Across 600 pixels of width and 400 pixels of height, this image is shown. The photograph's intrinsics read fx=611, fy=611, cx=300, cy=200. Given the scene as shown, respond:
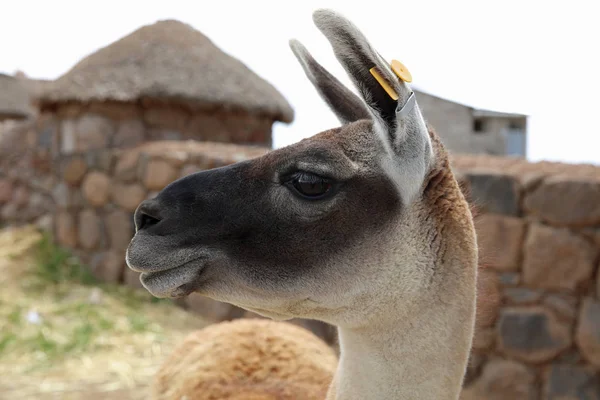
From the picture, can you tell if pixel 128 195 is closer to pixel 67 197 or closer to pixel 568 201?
pixel 67 197

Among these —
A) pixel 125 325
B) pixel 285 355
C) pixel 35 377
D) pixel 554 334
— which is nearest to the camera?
pixel 285 355

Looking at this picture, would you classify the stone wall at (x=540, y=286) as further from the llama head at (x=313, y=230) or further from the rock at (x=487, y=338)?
the llama head at (x=313, y=230)

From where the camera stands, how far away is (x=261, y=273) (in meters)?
1.45

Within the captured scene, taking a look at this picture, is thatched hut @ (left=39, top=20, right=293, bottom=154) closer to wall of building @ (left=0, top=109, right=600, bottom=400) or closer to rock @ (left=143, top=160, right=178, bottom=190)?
rock @ (left=143, top=160, right=178, bottom=190)

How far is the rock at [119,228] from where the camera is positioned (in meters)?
6.47

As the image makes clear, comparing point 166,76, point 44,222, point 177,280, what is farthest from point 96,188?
point 177,280

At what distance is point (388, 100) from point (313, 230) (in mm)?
352

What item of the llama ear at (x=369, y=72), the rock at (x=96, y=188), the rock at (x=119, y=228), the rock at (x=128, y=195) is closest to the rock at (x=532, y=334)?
the llama ear at (x=369, y=72)

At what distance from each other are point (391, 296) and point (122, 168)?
17.9ft

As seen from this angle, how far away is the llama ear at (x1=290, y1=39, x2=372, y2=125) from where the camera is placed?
5.73ft

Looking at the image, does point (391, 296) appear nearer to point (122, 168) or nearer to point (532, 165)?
point (532, 165)

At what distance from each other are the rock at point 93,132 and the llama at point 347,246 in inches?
233

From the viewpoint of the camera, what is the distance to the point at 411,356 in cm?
149

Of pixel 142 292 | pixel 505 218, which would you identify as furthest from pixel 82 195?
pixel 505 218
